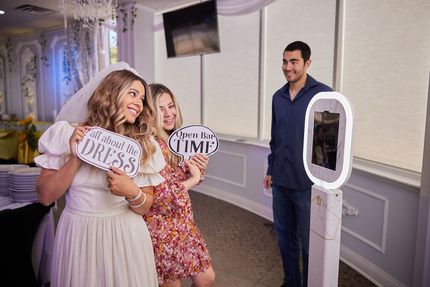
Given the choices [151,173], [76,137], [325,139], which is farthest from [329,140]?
[76,137]

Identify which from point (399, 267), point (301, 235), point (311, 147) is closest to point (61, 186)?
point (311, 147)

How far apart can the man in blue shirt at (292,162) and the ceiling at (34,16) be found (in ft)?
10.4

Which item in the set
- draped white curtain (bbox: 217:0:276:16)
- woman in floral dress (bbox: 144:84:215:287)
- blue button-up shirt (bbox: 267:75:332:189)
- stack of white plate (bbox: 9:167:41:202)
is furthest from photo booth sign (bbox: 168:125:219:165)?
draped white curtain (bbox: 217:0:276:16)

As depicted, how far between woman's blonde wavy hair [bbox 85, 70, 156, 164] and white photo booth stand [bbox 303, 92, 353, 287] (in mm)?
691

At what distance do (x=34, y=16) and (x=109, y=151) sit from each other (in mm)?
6320

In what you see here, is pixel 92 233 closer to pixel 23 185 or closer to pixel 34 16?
pixel 23 185

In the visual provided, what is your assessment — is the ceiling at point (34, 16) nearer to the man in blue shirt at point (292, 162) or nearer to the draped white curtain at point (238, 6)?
the draped white curtain at point (238, 6)

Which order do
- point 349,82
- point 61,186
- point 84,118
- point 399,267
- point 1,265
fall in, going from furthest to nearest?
1. point 349,82
2. point 399,267
3. point 1,265
4. point 84,118
5. point 61,186

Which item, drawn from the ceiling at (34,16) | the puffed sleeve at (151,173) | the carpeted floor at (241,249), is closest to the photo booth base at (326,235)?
the puffed sleeve at (151,173)

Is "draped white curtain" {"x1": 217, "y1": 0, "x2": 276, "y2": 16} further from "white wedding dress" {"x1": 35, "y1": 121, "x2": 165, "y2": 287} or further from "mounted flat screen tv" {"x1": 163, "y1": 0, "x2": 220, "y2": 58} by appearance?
"white wedding dress" {"x1": 35, "y1": 121, "x2": 165, "y2": 287}

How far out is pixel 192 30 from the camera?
14.3 ft

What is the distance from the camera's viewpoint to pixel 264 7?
366 centimetres

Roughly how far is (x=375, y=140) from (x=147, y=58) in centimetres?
354

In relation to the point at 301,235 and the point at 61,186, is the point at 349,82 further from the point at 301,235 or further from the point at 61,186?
the point at 61,186
